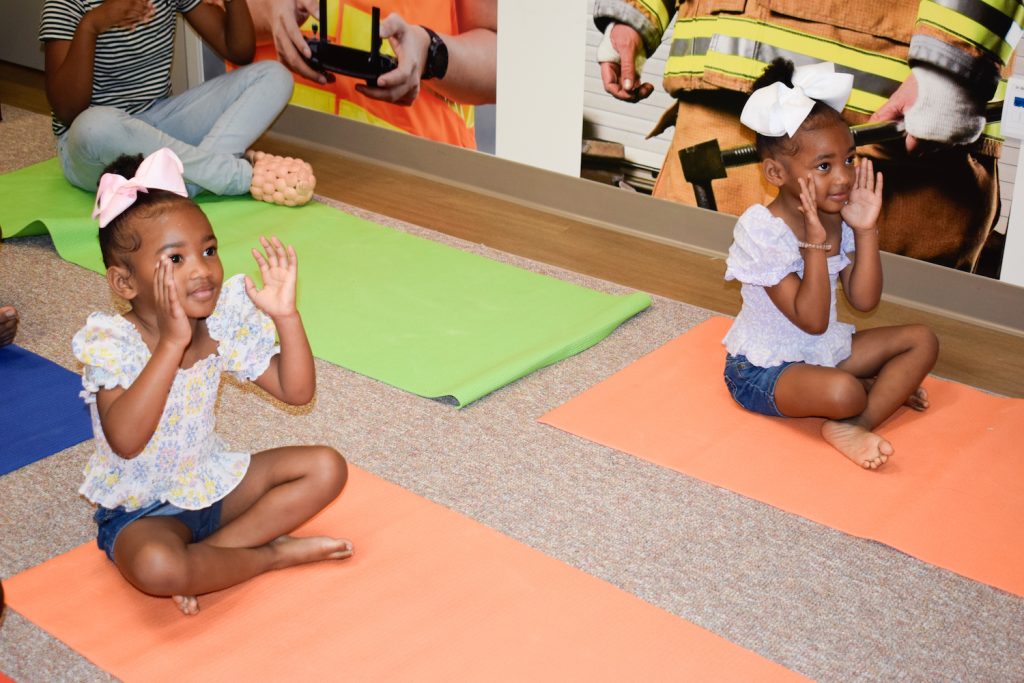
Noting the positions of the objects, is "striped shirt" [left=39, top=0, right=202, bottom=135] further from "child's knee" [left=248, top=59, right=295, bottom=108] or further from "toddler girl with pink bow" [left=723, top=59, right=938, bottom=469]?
"toddler girl with pink bow" [left=723, top=59, right=938, bottom=469]

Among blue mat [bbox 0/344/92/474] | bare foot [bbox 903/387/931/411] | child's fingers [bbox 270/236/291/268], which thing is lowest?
blue mat [bbox 0/344/92/474]

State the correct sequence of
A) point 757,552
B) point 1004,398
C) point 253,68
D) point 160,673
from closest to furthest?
point 160,673
point 757,552
point 1004,398
point 253,68

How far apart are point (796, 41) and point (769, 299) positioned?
86 cm

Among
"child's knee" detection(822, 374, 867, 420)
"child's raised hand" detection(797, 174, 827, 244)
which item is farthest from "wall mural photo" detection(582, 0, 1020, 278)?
"child's knee" detection(822, 374, 867, 420)

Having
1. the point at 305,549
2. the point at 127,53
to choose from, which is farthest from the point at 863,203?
the point at 127,53

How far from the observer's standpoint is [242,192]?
3.20 m

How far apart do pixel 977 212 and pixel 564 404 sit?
3.57 ft

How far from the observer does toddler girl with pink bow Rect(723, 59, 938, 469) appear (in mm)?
1997

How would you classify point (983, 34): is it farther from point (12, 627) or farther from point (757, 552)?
point (12, 627)

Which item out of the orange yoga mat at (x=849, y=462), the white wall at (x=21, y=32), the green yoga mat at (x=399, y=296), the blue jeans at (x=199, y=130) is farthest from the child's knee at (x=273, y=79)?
the orange yoga mat at (x=849, y=462)

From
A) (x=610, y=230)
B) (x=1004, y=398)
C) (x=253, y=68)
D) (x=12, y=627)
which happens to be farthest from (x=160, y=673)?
(x=253, y=68)

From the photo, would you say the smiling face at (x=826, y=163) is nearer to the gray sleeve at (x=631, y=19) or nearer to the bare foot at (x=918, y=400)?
the bare foot at (x=918, y=400)

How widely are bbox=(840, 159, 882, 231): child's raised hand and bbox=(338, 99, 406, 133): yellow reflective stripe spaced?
5.89 feet

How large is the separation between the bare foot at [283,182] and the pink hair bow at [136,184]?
1572mm
